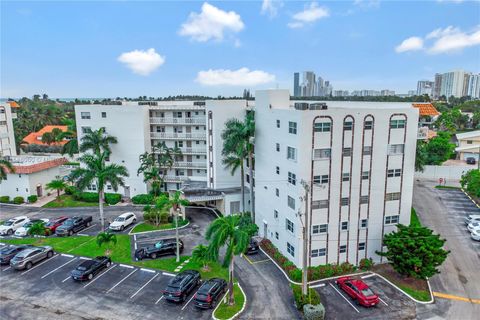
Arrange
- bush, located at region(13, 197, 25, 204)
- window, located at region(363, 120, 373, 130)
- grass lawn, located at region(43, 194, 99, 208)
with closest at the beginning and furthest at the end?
1. window, located at region(363, 120, 373, 130)
2. grass lawn, located at region(43, 194, 99, 208)
3. bush, located at region(13, 197, 25, 204)

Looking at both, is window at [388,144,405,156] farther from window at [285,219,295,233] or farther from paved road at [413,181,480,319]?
paved road at [413,181,480,319]

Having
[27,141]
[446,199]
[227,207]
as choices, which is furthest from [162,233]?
[27,141]

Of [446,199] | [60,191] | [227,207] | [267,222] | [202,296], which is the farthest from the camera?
[60,191]

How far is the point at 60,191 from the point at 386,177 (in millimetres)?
51253

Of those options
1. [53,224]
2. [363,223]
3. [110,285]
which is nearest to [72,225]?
[53,224]

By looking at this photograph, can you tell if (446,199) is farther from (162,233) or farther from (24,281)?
(24,281)

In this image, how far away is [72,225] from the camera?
3984 centimetres

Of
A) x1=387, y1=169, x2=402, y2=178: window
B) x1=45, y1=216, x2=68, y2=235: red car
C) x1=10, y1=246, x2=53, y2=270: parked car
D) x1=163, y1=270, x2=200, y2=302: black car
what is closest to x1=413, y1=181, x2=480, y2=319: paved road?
x1=387, y1=169, x2=402, y2=178: window

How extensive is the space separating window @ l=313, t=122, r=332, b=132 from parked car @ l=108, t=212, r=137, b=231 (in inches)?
1064

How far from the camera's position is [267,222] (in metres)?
37.3

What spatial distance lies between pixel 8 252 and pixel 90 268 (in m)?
10.5

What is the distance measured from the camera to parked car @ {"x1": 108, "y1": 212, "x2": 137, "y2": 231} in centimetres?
4062

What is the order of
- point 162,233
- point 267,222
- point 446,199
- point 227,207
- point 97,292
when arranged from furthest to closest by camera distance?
point 446,199 < point 227,207 < point 162,233 < point 267,222 < point 97,292

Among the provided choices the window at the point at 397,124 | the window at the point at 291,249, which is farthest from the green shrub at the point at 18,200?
the window at the point at 397,124
